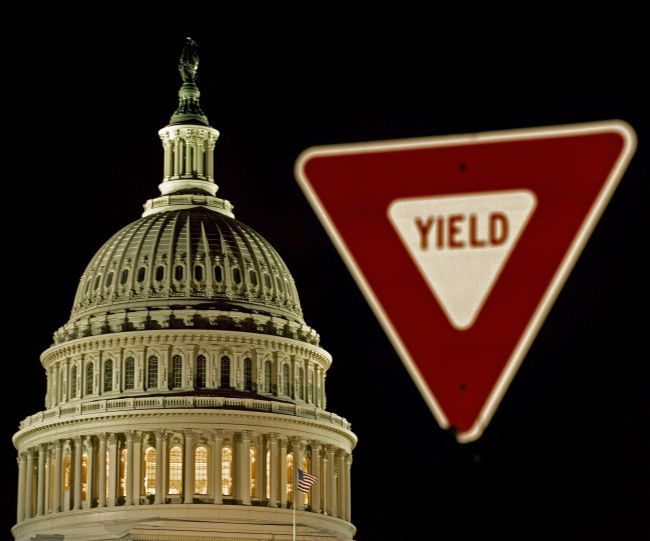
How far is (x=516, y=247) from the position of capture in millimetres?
5738

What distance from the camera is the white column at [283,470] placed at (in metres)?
154

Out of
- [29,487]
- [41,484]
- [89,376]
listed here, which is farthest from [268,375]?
[29,487]

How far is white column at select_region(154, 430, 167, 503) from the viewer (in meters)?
151

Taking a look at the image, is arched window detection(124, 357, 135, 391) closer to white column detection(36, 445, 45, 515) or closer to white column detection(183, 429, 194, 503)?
white column detection(183, 429, 194, 503)

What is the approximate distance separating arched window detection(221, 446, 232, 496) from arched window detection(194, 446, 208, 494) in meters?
1.22

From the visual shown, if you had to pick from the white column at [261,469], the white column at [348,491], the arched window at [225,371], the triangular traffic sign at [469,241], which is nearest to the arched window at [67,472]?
the arched window at [225,371]

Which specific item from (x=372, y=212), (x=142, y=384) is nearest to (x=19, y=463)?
(x=142, y=384)

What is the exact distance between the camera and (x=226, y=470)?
154 metres

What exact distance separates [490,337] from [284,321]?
153 metres

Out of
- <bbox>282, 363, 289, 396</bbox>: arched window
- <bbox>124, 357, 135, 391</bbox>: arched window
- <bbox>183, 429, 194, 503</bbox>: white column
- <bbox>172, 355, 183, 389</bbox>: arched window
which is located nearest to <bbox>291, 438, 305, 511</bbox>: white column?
<bbox>282, 363, 289, 396</bbox>: arched window

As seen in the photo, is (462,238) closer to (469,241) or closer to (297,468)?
(469,241)

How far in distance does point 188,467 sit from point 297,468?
778 cm

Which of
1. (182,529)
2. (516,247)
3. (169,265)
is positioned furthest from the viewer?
(169,265)

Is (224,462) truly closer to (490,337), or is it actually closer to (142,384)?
(142,384)
